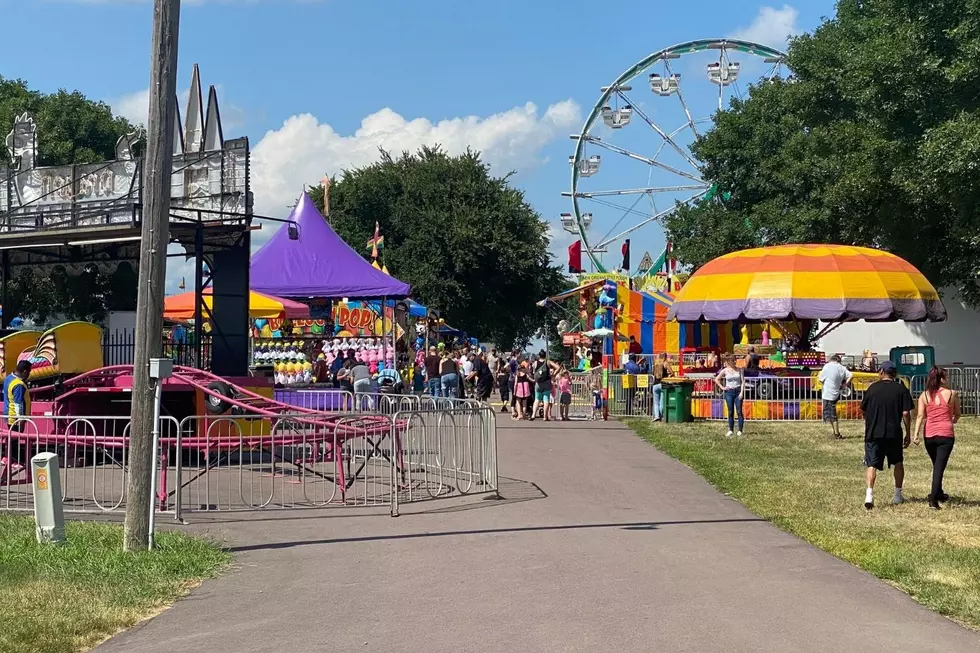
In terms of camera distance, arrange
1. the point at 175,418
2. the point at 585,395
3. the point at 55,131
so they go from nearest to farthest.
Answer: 1. the point at 175,418
2. the point at 585,395
3. the point at 55,131

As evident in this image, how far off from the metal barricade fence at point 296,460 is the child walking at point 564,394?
39.9 ft

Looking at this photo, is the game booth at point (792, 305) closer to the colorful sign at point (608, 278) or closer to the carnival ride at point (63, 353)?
the colorful sign at point (608, 278)

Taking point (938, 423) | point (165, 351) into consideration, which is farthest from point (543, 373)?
point (938, 423)

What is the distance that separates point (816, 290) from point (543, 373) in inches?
262

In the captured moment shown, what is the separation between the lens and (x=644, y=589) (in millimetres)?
8266

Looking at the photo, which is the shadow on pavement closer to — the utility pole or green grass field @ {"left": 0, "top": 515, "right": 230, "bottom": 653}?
green grass field @ {"left": 0, "top": 515, "right": 230, "bottom": 653}

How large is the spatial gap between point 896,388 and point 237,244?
11.3m

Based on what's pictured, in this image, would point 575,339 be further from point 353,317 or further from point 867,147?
point 867,147

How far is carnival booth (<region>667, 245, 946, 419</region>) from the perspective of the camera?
2639cm

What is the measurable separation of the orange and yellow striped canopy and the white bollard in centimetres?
1984

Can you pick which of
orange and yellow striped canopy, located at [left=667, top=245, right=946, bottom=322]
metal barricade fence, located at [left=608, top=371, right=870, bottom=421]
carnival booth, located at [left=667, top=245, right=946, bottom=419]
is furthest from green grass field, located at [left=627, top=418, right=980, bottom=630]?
orange and yellow striped canopy, located at [left=667, top=245, right=946, bottom=322]

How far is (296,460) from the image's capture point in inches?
563

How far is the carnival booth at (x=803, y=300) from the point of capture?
26.4m

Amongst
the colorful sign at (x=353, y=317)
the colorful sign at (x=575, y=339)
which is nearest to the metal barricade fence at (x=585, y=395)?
the colorful sign at (x=353, y=317)
